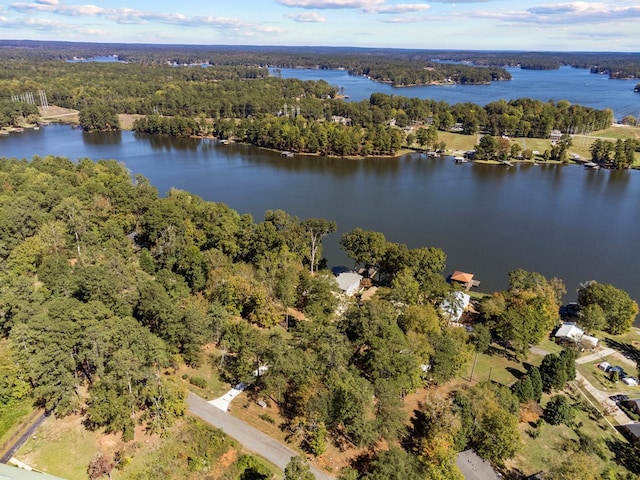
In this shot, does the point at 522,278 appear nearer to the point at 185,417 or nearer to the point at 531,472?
the point at 531,472

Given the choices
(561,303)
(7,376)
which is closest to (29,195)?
(7,376)

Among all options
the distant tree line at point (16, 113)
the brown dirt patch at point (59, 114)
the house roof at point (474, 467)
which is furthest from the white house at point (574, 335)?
the brown dirt patch at point (59, 114)

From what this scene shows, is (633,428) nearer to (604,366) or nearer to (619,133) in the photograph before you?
(604,366)

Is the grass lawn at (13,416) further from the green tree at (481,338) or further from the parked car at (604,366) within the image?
the parked car at (604,366)

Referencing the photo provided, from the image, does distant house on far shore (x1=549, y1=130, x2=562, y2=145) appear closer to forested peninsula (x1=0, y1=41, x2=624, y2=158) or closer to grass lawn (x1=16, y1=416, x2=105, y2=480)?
forested peninsula (x1=0, y1=41, x2=624, y2=158)

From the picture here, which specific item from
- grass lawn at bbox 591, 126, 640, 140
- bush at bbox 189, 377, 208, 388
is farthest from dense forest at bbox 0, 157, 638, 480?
grass lawn at bbox 591, 126, 640, 140

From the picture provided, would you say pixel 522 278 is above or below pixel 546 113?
below

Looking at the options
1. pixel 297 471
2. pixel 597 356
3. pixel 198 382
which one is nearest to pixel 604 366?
pixel 597 356
